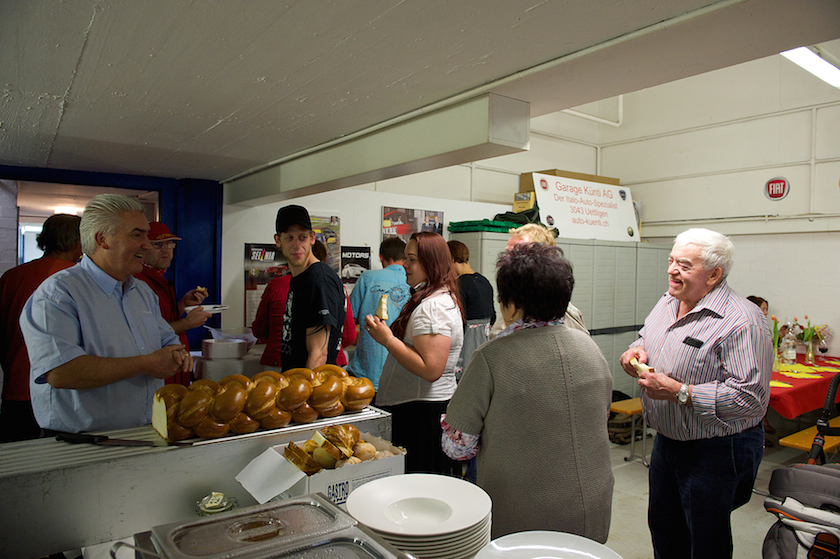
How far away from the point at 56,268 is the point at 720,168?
7147mm

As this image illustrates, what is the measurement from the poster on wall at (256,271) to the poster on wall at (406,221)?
1187mm

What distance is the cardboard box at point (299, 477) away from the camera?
4.06ft

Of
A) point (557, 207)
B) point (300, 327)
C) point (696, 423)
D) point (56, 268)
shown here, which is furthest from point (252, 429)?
point (557, 207)

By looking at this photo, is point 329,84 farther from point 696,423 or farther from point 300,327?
point 696,423

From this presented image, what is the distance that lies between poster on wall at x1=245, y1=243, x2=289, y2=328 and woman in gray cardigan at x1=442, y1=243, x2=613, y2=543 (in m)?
3.12

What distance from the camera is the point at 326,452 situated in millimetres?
1267

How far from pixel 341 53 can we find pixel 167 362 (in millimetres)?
1121

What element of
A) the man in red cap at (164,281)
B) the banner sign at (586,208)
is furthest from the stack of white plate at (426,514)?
the banner sign at (586,208)

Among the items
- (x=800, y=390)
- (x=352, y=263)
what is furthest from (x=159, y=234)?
(x=800, y=390)

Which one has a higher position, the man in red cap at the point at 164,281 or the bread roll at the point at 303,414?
the man in red cap at the point at 164,281

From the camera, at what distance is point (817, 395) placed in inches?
A: 167

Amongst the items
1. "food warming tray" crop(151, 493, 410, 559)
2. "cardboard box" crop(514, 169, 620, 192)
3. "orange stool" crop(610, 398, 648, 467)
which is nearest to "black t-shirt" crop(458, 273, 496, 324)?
"orange stool" crop(610, 398, 648, 467)

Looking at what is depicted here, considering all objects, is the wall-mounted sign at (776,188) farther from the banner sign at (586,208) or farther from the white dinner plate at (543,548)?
the white dinner plate at (543,548)

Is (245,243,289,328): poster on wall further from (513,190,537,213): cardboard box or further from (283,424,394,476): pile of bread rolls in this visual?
(513,190,537,213): cardboard box
